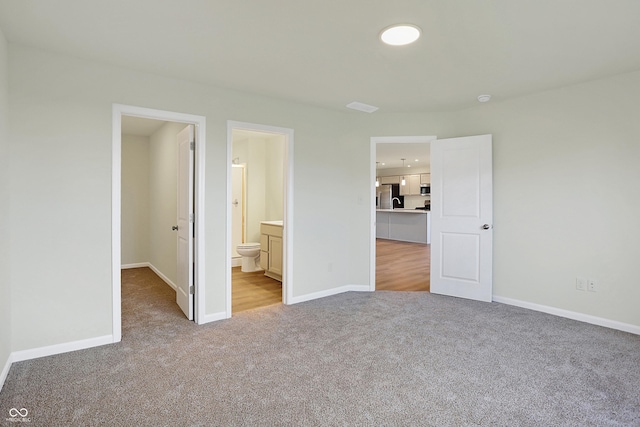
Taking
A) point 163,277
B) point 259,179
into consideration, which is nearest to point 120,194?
point 163,277

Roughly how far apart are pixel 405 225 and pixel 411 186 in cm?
302

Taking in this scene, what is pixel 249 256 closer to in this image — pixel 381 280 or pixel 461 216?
pixel 381 280

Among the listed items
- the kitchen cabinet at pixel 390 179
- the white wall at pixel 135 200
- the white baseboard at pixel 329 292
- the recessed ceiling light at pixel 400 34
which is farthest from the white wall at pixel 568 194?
the kitchen cabinet at pixel 390 179

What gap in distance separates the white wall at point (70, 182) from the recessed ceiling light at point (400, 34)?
71.5 inches

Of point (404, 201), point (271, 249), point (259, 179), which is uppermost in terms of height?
point (259, 179)

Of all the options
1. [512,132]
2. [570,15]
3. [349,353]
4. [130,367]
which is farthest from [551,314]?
[130,367]

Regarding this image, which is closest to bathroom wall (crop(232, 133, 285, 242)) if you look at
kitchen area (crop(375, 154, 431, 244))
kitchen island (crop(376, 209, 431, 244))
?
kitchen area (crop(375, 154, 431, 244))

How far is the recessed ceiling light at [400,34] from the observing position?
87.8 inches

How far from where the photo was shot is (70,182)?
2.65 metres

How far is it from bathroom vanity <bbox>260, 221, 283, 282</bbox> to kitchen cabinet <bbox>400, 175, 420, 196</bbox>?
26.3 feet

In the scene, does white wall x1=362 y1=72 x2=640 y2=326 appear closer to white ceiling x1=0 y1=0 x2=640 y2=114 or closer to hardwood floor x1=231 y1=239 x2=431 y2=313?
white ceiling x1=0 y1=0 x2=640 y2=114

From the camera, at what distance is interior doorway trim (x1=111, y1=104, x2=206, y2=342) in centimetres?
283

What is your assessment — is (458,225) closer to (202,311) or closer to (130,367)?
(202,311)

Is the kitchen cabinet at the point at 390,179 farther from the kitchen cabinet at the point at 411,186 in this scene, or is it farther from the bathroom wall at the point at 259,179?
the bathroom wall at the point at 259,179
